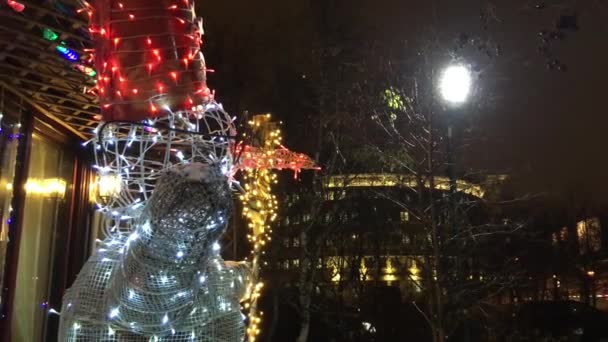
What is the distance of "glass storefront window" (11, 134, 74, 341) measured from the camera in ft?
17.8

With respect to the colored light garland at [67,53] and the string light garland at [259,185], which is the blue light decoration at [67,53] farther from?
the string light garland at [259,185]

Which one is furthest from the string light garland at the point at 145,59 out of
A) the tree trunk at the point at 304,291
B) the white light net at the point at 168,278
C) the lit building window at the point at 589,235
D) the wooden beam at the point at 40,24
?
the lit building window at the point at 589,235

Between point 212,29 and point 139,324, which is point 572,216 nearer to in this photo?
point 212,29

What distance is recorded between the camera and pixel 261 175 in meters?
7.21

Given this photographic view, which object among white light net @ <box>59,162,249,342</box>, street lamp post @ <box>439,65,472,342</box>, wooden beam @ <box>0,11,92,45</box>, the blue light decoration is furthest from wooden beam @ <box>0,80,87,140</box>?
street lamp post @ <box>439,65,472,342</box>

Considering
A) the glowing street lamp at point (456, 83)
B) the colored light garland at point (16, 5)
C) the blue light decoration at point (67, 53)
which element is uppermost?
the glowing street lamp at point (456, 83)

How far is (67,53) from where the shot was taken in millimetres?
3971

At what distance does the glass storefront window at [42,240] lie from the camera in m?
5.43

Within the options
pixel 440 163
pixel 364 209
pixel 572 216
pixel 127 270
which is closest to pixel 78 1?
pixel 127 270

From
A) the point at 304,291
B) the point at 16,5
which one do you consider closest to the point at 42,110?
the point at 16,5

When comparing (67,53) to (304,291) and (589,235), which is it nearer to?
(304,291)

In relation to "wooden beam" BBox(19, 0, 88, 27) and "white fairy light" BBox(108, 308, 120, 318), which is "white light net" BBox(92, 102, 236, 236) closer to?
"white fairy light" BBox(108, 308, 120, 318)

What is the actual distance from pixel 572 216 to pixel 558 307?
7.59 metres

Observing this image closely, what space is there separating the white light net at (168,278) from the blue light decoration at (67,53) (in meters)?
1.61
